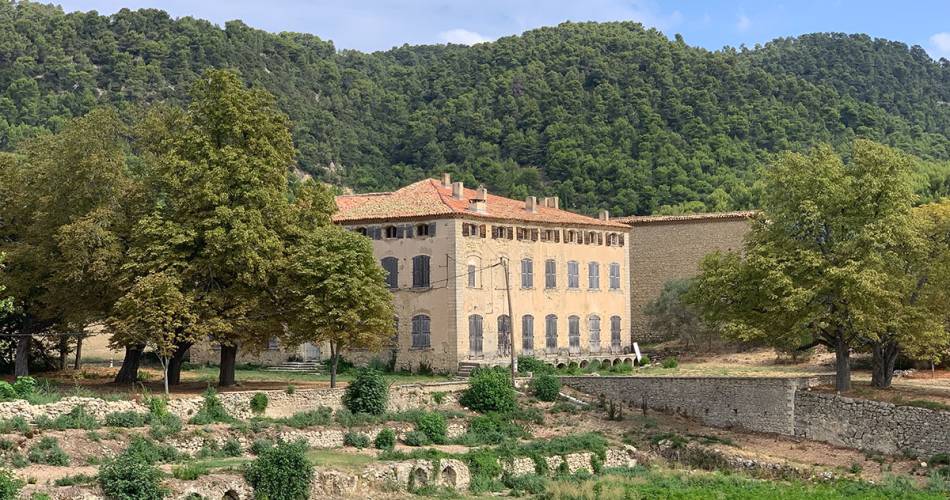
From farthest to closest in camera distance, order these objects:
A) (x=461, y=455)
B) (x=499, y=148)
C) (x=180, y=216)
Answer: (x=499, y=148)
(x=180, y=216)
(x=461, y=455)

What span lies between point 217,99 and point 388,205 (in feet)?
48.9

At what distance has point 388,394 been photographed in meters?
43.1

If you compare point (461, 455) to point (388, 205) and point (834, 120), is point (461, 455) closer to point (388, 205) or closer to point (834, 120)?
point (388, 205)

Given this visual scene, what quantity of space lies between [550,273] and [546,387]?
12.1 meters

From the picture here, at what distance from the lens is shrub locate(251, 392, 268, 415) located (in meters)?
39.6

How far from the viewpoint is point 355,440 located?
39.2 m

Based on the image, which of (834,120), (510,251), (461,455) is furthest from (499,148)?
(461,455)

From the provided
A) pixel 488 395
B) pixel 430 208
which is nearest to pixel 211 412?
pixel 488 395

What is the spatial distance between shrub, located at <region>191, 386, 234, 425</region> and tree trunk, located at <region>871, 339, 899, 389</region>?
23.3 meters

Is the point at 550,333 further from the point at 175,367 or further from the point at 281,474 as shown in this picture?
the point at 281,474

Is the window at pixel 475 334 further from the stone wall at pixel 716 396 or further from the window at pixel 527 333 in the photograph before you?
the stone wall at pixel 716 396

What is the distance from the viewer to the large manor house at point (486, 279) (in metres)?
53.8

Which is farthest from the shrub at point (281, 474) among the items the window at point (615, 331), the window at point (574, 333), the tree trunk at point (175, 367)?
the window at point (615, 331)

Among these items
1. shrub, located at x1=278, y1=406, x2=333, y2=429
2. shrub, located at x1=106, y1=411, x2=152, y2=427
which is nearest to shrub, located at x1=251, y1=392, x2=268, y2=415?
shrub, located at x1=278, y1=406, x2=333, y2=429
